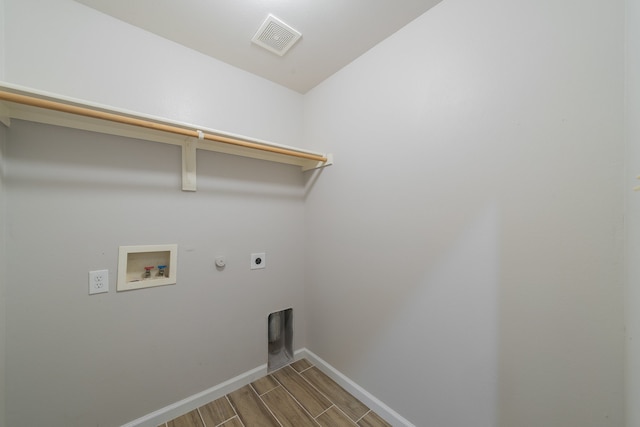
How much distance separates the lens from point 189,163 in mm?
1410

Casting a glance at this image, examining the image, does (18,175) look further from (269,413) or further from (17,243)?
(269,413)

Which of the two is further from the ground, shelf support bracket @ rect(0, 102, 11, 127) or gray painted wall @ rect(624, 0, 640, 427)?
shelf support bracket @ rect(0, 102, 11, 127)

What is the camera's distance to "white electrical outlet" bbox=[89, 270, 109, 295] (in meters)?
1.17

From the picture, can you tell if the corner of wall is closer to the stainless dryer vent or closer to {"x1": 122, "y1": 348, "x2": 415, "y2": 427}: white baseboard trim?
{"x1": 122, "y1": 348, "x2": 415, "y2": 427}: white baseboard trim

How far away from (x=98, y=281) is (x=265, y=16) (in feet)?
5.67

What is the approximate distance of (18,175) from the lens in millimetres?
1038

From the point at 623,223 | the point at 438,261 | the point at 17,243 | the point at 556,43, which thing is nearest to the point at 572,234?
the point at 623,223

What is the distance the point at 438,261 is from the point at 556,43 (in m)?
0.99

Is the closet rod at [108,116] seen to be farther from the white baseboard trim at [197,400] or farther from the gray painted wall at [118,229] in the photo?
the white baseboard trim at [197,400]

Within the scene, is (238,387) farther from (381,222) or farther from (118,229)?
(381,222)

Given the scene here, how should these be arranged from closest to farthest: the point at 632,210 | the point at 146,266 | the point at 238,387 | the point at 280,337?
the point at 632,210
the point at 146,266
the point at 238,387
the point at 280,337

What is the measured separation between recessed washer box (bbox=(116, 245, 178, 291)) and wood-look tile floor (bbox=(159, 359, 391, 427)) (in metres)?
0.88

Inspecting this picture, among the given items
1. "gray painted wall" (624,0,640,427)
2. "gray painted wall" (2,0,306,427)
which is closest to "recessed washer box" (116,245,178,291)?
"gray painted wall" (2,0,306,427)

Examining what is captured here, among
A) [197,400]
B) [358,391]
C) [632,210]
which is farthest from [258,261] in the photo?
[632,210]
